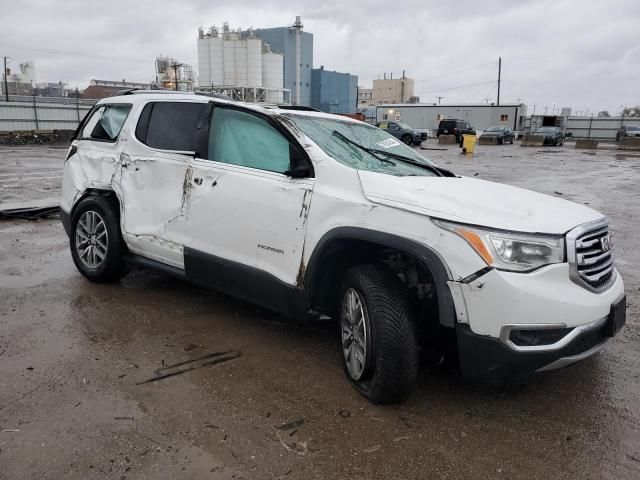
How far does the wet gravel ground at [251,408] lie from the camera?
258 cm

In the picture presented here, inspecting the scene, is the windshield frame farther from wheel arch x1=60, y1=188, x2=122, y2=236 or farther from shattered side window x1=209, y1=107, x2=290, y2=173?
wheel arch x1=60, y1=188, x2=122, y2=236

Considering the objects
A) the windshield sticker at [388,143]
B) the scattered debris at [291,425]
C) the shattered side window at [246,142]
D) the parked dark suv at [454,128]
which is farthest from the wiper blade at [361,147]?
the parked dark suv at [454,128]

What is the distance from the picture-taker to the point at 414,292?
323cm

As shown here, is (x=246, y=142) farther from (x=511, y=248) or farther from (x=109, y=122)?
(x=511, y=248)

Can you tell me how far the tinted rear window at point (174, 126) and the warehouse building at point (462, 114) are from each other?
177 ft

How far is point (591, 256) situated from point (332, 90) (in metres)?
77.9

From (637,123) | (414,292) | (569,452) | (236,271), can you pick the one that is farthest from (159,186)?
(637,123)

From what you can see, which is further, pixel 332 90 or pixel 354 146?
pixel 332 90

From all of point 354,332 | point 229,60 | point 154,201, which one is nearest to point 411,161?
point 354,332

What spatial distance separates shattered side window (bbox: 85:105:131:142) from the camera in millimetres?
5039

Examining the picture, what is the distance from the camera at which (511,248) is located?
2723 mm

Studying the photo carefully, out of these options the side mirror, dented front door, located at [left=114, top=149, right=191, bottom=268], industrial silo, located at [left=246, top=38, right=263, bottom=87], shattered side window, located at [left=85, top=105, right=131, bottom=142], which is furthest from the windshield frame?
industrial silo, located at [left=246, top=38, right=263, bottom=87]

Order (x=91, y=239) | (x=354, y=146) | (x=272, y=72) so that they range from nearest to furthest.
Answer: (x=354, y=146) → (x=91, y=239) → (x=272, y=72)

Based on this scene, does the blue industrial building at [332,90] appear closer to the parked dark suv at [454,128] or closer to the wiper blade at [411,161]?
the parked dark suv at [454,128]
